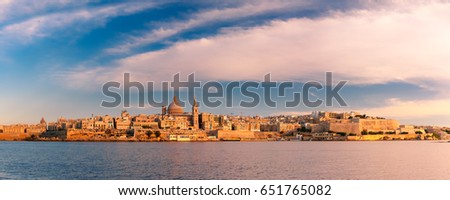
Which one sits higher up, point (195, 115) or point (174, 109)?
point (174, 109)

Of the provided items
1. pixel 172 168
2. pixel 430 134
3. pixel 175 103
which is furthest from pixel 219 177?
pixel 430 134

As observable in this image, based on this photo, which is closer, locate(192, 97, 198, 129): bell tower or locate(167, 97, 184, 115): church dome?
locate(192, 97, 198, 129): bell tower

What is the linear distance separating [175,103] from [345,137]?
1338 cm

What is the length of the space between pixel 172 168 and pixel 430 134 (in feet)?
123

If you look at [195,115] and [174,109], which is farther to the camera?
[174,109]

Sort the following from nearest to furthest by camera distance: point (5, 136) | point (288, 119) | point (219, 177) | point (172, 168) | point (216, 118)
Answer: point (219, 177) → point (172, 168) → point (5, 136) → point (216, 118) → point (288, 119)

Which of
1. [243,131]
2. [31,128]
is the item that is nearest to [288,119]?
[243,131]

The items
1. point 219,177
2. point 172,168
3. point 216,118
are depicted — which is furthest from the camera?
point 216,118

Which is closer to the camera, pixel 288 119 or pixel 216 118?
pixel 216 118

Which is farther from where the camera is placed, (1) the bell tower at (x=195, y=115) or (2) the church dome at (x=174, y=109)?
(2) the church dome at (x=174, y=109)
